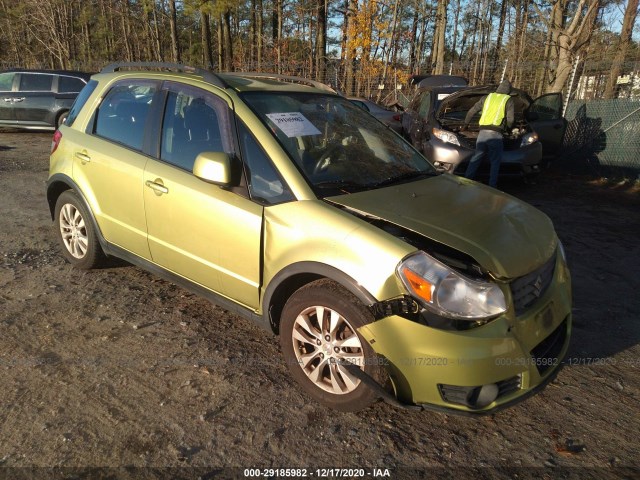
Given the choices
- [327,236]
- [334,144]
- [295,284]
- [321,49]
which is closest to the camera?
[327,236]

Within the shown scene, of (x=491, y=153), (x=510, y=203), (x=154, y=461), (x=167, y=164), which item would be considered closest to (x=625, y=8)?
(x=491, y=153)

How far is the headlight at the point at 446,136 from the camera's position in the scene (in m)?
7.93

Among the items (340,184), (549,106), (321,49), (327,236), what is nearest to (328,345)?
(327,236)

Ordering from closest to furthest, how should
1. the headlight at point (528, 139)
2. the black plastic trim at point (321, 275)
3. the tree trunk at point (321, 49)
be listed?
the black plastic trim at point (321, 275)
the headlight at point (528, 139)
the tree trunk at point (321, 49)

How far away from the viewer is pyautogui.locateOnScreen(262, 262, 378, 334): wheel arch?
96.3 inches

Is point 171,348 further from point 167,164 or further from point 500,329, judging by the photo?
point 500,329

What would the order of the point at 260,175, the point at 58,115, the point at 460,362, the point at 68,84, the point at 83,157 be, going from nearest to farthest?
the point at 460,362
the point at 260,175
the point at 83,157
the point at 58,115
the point at 68,84

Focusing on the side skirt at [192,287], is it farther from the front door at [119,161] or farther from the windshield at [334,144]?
the windshield at [334,144]

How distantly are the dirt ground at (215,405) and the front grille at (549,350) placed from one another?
0.34m

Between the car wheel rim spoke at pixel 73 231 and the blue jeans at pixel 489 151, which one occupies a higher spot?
the blue jeans at pixel 489 151

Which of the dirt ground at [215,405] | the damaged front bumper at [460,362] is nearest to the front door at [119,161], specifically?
the dirt ground at [215,405]

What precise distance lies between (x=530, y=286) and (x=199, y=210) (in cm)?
205

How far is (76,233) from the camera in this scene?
14.3ft

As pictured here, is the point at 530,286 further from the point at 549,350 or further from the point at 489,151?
the point at 489,151
